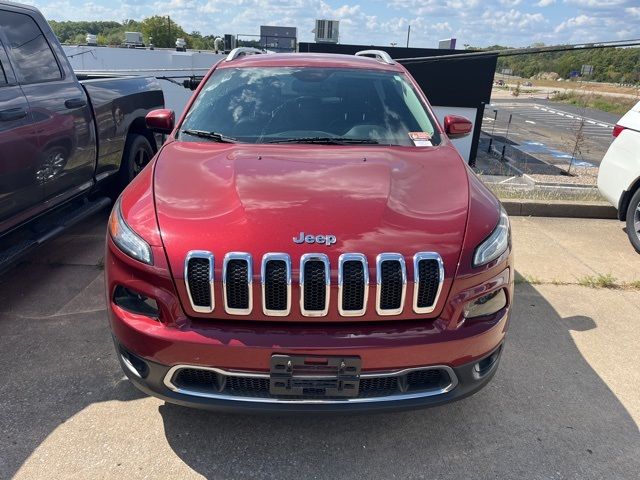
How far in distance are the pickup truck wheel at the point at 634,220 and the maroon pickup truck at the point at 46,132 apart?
5.18 m

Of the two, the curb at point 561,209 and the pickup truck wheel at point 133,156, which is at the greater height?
the pickup truck wheel at point 133,156

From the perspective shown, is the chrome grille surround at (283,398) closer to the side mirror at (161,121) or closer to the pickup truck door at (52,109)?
the side mirror at (161,121)

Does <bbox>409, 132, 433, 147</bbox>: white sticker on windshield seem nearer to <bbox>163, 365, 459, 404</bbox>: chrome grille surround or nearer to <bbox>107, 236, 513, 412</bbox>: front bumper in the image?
<bbox>107, 236, 513, 412</bbox>: front bumper

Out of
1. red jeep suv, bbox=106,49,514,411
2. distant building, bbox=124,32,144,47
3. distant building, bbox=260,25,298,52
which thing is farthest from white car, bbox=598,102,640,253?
distant building, bbox=124,32,144,47

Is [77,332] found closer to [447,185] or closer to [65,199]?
[65,199]

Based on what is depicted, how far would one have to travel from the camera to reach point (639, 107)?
17.8 ft

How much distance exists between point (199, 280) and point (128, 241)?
0.44 meters

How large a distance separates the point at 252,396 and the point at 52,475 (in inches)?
38.4

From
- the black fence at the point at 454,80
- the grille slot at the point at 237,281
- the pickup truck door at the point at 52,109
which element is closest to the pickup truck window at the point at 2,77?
the pickup truck door at the point at 52,109

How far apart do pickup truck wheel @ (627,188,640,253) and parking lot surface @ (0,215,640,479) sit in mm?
1827

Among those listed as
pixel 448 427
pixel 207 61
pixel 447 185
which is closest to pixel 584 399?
pixel 448 427

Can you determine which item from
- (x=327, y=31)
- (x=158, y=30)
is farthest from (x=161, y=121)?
(x=158, y=30)

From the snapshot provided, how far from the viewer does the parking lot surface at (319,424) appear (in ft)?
7.82

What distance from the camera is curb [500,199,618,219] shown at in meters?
6.23
